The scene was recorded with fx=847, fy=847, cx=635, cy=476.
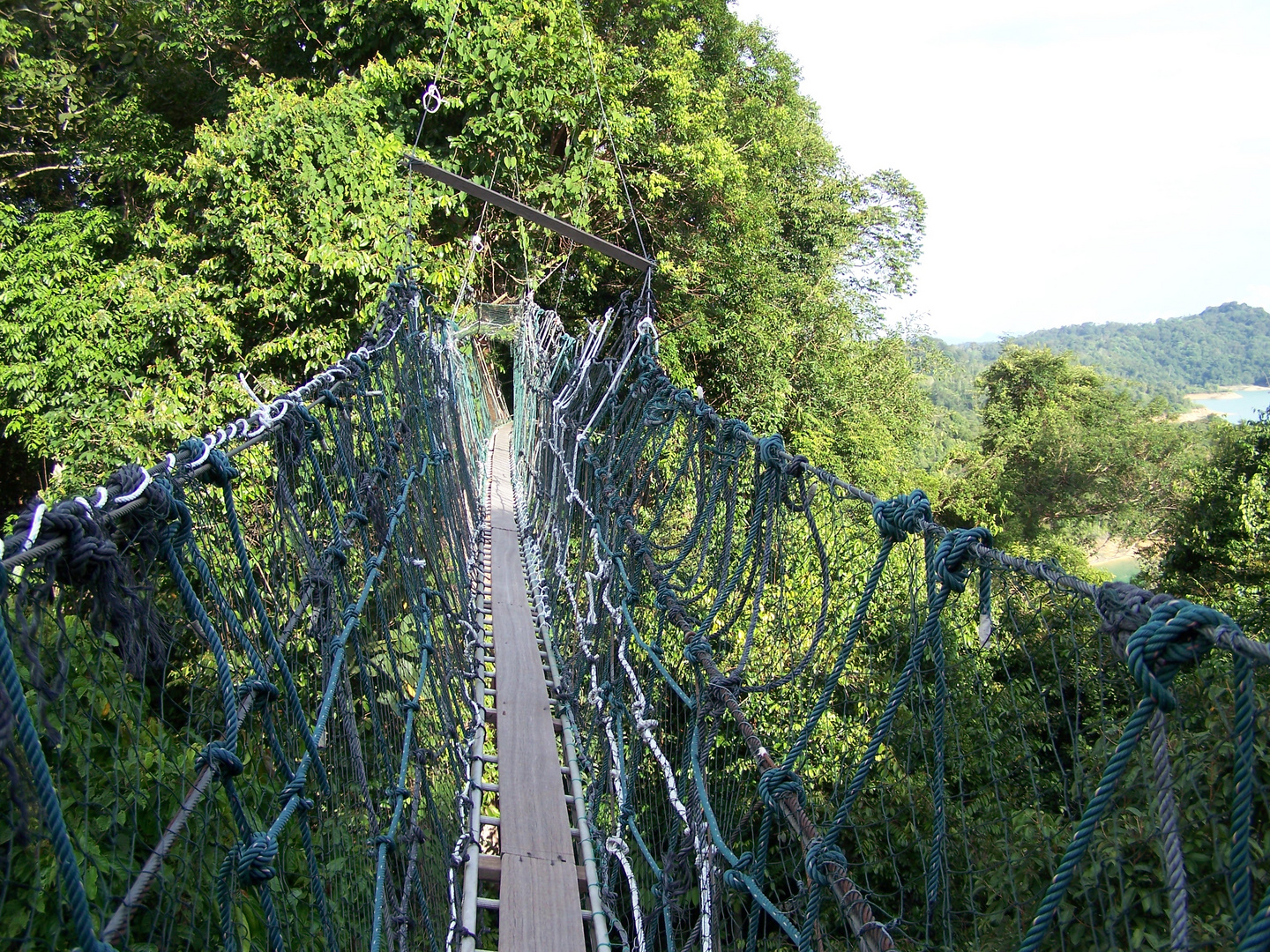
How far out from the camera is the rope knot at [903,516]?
2.97ft

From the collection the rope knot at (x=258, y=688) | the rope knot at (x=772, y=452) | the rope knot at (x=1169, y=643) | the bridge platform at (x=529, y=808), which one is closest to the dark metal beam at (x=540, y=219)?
the bridge platform at (x=529, y=808)

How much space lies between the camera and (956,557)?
0.79 metres

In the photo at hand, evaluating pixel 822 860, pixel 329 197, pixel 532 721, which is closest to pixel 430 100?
pixel 329 197

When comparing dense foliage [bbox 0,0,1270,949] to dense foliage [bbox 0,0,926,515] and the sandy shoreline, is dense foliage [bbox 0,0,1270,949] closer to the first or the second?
dense foliage [bbox 0,0,926,515]

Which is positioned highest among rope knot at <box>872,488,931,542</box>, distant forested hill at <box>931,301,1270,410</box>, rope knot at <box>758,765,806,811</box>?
distant forested hill at <box>931,301,1270,410</box>

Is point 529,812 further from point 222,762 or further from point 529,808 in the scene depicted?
point 222,762

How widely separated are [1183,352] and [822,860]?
238 feet

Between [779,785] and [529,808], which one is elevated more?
[779,785]

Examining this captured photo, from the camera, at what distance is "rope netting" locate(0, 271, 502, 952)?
65 cm

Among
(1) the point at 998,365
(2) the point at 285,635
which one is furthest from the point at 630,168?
(1) the point at 998,365

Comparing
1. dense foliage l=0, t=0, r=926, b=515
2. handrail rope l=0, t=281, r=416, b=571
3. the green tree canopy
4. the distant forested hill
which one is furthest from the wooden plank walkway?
the distant forested hill

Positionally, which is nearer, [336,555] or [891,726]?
[891,726]

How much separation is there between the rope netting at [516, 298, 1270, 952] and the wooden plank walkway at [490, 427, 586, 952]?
91mm

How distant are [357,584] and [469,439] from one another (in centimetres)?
265
